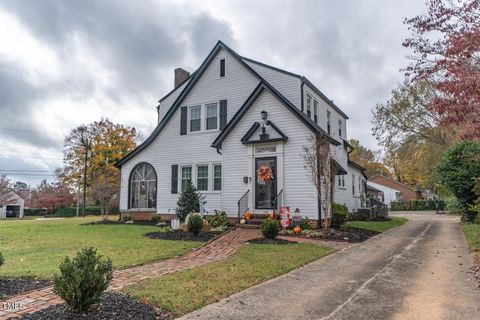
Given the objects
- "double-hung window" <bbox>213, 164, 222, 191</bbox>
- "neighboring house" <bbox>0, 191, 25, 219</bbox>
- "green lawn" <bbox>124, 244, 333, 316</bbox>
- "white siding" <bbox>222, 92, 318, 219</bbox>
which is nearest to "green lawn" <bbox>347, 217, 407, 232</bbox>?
"white siding" <bbox>222, 92, 318, 219</bbox>

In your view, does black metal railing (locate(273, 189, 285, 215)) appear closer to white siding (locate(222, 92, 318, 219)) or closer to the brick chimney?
white siding (locate(222, 92, 318, 219))

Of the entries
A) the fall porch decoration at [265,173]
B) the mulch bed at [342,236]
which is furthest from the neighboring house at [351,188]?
the mulch bed at [342,236]

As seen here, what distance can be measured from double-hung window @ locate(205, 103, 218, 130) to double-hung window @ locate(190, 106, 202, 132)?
42cm

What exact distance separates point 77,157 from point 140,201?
23.5 meters

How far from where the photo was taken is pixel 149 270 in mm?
6750

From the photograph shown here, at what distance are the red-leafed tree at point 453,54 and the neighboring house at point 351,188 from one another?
32.6 feet

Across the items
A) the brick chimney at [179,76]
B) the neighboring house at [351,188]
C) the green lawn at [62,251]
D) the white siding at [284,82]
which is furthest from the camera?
the brick chimney at [179,76]

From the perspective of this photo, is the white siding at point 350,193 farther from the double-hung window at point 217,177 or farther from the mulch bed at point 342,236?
the double-hung window at point 217,177

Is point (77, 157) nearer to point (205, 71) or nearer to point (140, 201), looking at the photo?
point (140, 201)

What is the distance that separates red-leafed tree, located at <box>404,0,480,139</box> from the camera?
667 cm

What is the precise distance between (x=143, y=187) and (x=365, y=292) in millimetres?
16199

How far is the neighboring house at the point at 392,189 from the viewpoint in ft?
177

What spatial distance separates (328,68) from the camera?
17625 mm

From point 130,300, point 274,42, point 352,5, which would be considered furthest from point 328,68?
point 130,300
